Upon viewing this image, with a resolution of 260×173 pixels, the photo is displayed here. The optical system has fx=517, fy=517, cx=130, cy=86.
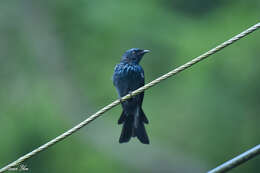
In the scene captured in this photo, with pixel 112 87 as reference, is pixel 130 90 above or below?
above

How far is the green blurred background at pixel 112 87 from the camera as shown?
9570 millimetres

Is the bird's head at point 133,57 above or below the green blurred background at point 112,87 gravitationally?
above

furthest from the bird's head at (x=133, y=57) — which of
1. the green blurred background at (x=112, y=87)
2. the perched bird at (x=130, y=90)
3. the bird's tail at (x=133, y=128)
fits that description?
the green blurred background at (x=112, y=87)

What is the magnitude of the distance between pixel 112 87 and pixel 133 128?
12.6ft

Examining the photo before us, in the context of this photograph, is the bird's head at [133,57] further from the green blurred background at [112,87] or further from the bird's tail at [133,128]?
the green blurred background at [112,87]

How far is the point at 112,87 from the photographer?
9586 mm

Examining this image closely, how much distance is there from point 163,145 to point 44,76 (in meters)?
2.73

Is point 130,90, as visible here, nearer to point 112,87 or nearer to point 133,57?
point 133,57

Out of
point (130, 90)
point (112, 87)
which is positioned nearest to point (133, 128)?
point (130, 90)

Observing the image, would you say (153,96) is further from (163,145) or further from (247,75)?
(247,75)

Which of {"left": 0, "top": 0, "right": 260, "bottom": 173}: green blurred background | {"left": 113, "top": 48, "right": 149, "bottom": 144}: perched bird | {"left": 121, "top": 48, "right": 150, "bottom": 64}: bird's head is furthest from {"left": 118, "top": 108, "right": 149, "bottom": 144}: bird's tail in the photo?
{"left": 0, "top": 0, "right": 260, "bottom": 173}: green blurred background

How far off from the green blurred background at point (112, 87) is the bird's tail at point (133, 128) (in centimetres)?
338

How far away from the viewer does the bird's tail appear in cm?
567

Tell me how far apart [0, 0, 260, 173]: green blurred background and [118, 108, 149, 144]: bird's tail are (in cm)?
338
